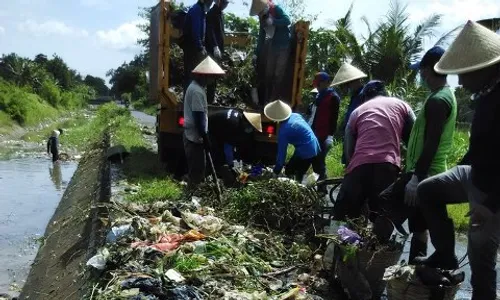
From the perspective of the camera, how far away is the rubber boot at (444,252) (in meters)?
3.57

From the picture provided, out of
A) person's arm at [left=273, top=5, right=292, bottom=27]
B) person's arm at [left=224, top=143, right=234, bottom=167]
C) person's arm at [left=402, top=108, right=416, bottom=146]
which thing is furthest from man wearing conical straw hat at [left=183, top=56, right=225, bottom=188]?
person's arm at [left=402, top=108, right=416, bottom=146]

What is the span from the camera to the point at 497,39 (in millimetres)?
3213

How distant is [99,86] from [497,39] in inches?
4751

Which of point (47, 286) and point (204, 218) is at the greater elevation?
point (204, 218)

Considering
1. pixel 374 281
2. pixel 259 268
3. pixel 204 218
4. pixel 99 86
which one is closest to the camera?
pixel 374 281

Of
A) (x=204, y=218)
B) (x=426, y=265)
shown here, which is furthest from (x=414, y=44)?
(x=426, y=265)

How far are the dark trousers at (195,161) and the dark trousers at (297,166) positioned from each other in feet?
3.57

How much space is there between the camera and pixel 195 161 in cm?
679

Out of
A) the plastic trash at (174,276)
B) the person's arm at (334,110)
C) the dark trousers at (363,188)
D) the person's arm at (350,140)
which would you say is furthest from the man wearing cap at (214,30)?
the plastic trash at (174,276)

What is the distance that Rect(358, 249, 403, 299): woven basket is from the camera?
381cm

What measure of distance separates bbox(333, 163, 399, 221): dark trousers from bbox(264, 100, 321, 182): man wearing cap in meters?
1.82

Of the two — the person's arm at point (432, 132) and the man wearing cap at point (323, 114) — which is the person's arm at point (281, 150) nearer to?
the man wearing cap at point (323, 114)

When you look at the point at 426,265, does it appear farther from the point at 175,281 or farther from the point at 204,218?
the point at 204,218

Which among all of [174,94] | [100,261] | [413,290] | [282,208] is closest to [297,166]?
[282,208]
